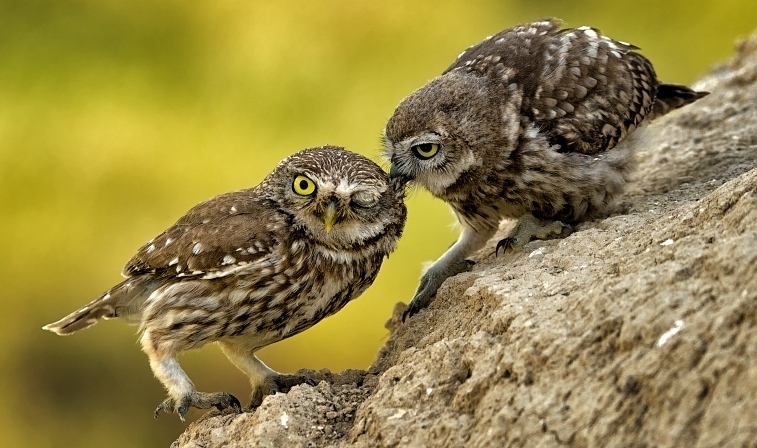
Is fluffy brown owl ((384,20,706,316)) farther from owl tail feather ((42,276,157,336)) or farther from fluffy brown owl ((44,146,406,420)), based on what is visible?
owl tail feather ((42,276,157,336))

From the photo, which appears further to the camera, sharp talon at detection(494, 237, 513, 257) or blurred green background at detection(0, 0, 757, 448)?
blurred green background at detection(0, 0, 757, 448)

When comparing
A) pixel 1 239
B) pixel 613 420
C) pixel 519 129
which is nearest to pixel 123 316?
pixel 519 129

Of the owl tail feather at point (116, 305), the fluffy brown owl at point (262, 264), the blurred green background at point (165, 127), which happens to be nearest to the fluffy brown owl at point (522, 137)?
the fluffy brown owl at point (262, 264)

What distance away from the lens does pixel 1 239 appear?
6.89 m

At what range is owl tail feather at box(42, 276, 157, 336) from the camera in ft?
12.1

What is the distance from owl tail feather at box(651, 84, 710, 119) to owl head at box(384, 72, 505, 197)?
42.1 inches

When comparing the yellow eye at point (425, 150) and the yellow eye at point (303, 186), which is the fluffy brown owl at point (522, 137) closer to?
the yellow eye at point (425, 150)

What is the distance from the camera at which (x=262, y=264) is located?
336 cm

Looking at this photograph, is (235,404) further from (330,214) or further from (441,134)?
(441,134)

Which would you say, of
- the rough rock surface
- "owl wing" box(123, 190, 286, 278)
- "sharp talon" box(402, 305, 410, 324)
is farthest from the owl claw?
"owl wing" box(123, 190, 286, 278)

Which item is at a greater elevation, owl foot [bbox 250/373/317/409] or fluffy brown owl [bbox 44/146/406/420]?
fluffy brown owl [bbox 44/146/406/420]

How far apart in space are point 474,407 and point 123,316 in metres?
Answer: 1.95

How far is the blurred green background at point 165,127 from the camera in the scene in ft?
21.7

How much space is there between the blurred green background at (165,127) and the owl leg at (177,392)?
257 cm
